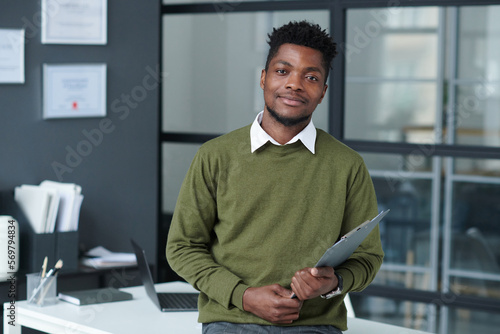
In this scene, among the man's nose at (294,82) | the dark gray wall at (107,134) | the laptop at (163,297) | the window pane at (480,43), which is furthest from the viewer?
the window pane at (480,43)

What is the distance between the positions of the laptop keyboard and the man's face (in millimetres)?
781

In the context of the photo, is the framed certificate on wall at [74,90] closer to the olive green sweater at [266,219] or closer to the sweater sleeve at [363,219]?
the olive green sweater at [266,219]

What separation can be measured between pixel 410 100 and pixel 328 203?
13.6 ft

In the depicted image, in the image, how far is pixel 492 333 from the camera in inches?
196

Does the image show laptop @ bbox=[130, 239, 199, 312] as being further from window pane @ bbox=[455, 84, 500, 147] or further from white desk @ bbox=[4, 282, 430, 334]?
window pane @ bbox=[455, 84, 500, 147]

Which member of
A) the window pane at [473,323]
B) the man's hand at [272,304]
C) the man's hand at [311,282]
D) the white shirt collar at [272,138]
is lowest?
the window pane at [473,323]

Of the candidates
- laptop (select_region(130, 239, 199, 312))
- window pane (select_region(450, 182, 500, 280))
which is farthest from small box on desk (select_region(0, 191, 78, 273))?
window pane (select_region(450, 182, 500, 280))

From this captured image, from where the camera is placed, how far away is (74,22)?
3.56 meters

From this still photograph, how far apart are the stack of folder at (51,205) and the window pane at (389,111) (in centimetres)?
296

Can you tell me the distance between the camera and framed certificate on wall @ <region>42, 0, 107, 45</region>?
3.47 m

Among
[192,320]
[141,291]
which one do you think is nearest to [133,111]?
[141,291]

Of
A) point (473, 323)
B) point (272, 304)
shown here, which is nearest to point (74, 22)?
point (272, 304)

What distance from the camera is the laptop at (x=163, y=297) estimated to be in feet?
7.66

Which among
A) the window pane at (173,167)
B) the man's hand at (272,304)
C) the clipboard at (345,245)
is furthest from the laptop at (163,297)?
the window pane at (173,167)
